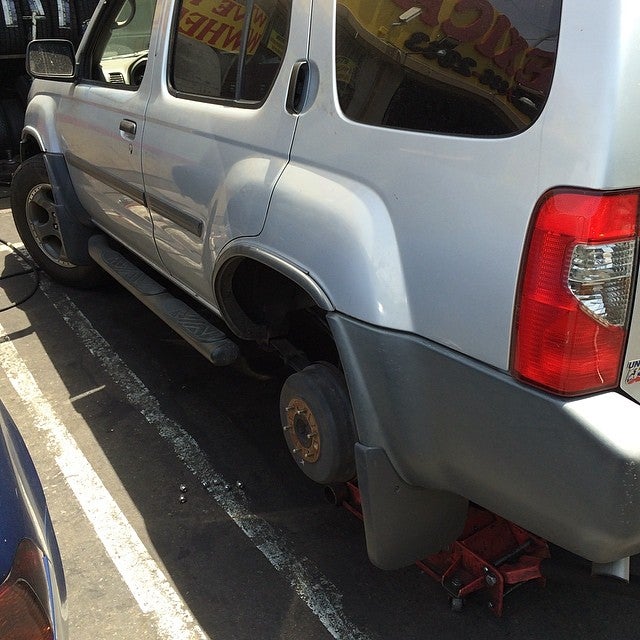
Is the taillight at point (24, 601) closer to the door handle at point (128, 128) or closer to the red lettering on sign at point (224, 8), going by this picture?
the red lettering on sign at point (224, 8)

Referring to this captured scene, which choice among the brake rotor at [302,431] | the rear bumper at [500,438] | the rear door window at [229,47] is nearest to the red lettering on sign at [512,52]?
the rear bumper at [500,438]

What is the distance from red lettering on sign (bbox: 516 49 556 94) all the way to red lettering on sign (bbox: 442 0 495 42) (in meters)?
0.16

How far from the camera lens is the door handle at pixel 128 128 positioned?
9.83 feet

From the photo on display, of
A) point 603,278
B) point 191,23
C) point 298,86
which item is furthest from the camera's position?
point 191,23

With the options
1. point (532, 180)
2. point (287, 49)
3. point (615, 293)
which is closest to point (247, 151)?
point (287, 49)

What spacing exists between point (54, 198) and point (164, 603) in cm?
266

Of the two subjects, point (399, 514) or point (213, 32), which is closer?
point (399, 514)

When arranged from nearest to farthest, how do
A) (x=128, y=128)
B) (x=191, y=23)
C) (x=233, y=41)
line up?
(x=233, y=41), (x=191, y=23), (x=128, y=128)

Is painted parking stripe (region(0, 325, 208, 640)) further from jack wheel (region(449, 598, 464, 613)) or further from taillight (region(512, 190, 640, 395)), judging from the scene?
taillight (region(512, 190, 640, 395))

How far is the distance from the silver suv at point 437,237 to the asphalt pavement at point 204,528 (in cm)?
46

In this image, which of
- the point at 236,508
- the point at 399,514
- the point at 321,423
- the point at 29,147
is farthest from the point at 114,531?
the point at 29,147

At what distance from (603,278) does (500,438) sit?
1.44 ft

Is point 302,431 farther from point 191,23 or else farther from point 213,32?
point 191,23

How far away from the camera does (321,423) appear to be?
2.09 meters
